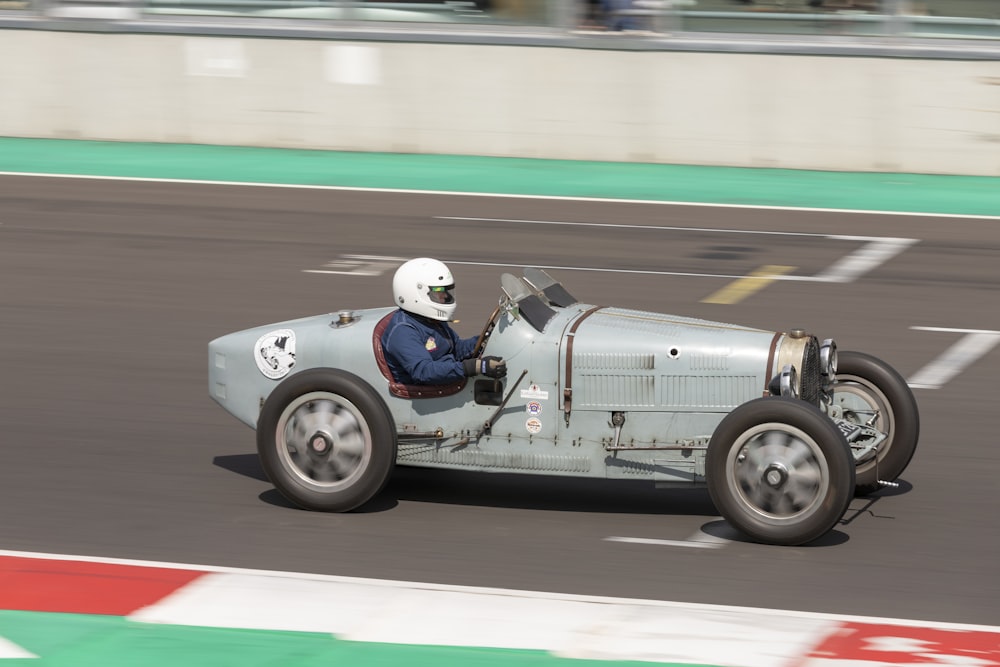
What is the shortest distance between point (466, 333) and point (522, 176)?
7.99 metres

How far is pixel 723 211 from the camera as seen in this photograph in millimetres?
18234

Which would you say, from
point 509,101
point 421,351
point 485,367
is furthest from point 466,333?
point 509,101

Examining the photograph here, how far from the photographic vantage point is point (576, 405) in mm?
8055

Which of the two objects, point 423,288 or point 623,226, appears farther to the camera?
point 623,226

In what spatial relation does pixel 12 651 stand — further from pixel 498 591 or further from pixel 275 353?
pixel 275 353

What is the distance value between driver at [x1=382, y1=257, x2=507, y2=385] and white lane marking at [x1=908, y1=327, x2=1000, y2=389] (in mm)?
4286

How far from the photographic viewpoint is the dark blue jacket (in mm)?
8109

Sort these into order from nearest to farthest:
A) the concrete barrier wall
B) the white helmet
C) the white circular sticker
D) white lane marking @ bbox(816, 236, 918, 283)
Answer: the white helmet → the white circular sticker → white lane marking @ bbox(816, 236, 918, 283) → the concrete barrier wall

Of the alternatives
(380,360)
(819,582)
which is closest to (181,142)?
(380,360)

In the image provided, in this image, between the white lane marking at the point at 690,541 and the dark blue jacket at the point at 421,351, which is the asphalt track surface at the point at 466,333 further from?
the dark blue jacket at the point at 421,351

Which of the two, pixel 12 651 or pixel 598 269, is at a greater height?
pixel 598 269

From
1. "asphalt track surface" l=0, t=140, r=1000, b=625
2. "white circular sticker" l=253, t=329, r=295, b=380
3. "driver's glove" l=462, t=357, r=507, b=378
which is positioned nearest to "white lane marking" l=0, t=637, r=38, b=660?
"asphalt track surface" l=0, t=140, r=1000, b=625

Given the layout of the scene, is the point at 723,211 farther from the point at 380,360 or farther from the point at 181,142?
the point at 380,360

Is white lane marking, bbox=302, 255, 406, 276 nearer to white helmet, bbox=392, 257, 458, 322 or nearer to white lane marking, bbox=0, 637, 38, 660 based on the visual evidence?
white helmet, bbox=392, 257, 458, 322
